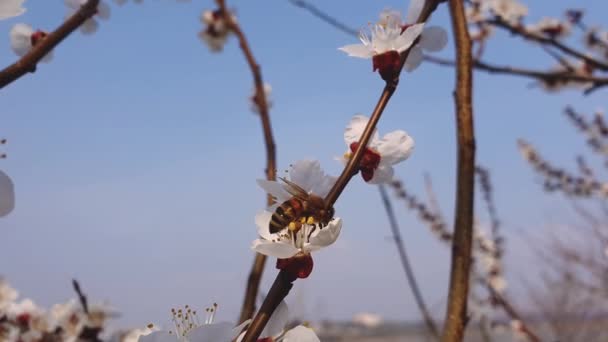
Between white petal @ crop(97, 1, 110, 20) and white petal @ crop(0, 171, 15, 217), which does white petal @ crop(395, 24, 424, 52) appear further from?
white petal @ crop(97, 1, 110, 20)

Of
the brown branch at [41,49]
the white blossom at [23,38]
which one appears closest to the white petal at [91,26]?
the white blossom at [23,38]

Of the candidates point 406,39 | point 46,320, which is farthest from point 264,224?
point 46,320

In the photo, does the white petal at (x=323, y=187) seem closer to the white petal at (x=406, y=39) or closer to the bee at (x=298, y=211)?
the bee at (x=298, y=211)

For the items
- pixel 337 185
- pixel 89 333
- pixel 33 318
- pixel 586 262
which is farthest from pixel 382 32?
pixel 586 262

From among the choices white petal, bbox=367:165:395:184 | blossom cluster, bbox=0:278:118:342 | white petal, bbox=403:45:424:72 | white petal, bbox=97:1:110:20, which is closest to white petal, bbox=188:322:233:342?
white petal, bbox=367:165:395:184

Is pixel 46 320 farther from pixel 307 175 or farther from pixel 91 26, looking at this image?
pixel 307 175
